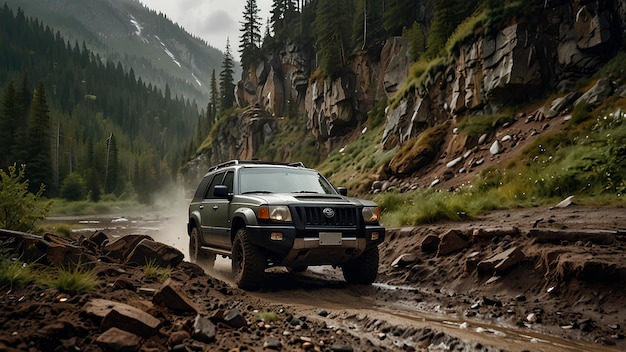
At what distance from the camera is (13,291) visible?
4410 mm

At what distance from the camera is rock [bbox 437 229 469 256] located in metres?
7.67

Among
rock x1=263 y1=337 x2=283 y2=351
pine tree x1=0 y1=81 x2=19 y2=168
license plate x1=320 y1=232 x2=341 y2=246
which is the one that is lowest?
rock x1=263 y1=337 x2=283 y2=351

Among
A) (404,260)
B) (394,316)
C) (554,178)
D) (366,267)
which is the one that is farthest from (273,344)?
(554,178)

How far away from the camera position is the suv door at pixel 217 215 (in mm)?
7598

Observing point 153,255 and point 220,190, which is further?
point 220,190

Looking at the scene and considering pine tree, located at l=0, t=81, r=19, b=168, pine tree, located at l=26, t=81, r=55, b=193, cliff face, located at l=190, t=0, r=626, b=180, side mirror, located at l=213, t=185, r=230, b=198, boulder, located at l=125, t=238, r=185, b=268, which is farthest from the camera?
pine tree, located at l=0, t=81, r=19, b=168

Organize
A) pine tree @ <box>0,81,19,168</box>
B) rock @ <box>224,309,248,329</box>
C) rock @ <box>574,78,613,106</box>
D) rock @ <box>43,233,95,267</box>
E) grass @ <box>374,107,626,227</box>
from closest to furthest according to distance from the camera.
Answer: rock @ <box>224,309,248,329</box>, rock @ <box>43,233,95,267</box>, grass @ <box>374,107,626,227</box>, rock @ <box>574,78,613,106</box>, pine tree @ <box>0,81,19,168</box>

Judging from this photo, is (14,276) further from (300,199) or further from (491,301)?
(491,301)

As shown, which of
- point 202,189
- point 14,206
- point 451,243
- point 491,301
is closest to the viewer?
point 491,301

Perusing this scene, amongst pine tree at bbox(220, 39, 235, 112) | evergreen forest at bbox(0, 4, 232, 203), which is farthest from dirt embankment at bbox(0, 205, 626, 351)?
pine tree at bbox(220, 39, 235, 112)

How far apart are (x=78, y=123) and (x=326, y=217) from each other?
139458 millimetres

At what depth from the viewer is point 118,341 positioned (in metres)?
3.09

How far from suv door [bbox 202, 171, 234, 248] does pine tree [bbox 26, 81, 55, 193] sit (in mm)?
57811

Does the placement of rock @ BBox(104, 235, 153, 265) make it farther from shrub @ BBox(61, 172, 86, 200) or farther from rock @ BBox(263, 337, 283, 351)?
shrub @ BBox(61, 172, 86, 200)
